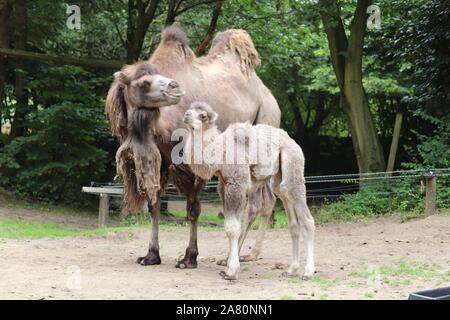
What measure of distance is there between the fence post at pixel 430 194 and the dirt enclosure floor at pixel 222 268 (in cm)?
45

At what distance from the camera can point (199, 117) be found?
684 centimetres

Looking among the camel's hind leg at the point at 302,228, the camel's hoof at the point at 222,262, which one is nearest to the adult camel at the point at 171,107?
the camel's hoof at the point at 222,262

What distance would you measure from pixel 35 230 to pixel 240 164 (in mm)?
5845

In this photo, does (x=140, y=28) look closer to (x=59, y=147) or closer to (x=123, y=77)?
(x=59, y=147)

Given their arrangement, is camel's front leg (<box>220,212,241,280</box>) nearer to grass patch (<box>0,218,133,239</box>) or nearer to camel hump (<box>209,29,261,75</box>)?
camel hump (<box>209,29,261,75</box>)

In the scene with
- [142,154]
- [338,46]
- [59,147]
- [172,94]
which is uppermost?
[338,46]

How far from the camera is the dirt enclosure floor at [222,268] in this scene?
5.96 metres

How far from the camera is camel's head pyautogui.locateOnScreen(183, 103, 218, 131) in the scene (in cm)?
681

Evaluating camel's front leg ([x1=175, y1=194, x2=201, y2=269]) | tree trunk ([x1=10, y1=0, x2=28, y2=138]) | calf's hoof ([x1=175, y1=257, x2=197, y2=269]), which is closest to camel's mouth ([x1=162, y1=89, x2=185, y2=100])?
camel's front leg ([x1=175, y1=194, x2=201, y2=269])

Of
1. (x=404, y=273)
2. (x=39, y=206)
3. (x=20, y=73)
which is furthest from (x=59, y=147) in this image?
(x=404, y=273)

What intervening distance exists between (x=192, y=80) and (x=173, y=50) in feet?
1.46

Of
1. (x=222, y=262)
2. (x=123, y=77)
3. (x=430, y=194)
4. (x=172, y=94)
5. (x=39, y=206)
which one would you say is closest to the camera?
(x=172, y=94)
